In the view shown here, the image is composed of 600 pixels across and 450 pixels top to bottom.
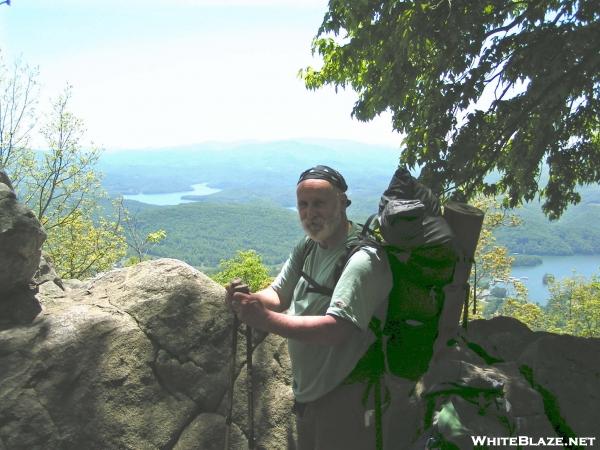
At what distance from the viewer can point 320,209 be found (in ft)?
10.2

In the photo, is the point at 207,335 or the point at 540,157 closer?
the point at 207,335

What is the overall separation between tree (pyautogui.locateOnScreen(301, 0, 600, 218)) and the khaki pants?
604 centimetres

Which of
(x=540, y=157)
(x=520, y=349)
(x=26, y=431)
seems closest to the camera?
(x=26, y=431)

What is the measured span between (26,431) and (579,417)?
5162 mm

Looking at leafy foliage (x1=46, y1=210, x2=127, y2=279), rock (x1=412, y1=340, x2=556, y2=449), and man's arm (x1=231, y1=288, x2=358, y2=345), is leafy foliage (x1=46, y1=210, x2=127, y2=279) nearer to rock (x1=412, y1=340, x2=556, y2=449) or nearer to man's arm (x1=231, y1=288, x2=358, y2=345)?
rock (x1=412, y1=340, x2=556, y2=449)

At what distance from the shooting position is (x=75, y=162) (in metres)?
36.5

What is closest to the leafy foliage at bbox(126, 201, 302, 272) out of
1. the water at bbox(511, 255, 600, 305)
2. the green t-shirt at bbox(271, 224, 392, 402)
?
the water at bbox(511, 255, 600, 305)

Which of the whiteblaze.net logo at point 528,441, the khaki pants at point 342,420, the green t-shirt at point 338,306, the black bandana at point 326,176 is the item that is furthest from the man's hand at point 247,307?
the whiteblaze.net logo at point 528,441

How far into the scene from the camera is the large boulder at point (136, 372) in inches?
172

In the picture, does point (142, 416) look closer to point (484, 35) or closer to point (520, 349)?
point (520, 349)

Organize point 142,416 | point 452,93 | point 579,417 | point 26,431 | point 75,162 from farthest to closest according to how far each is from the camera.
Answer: point 75,162
point 452,93
point 579,417
point 142,416
point 26,431

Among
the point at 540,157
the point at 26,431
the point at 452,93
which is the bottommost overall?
the point at 26,431

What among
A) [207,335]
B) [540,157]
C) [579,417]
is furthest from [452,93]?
[207,335]

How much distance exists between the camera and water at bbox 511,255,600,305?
139375 mm
